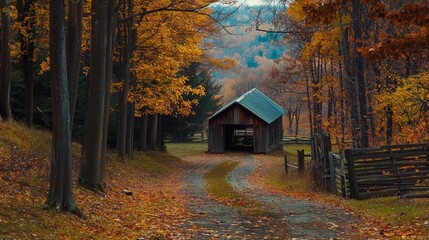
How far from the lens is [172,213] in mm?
13523

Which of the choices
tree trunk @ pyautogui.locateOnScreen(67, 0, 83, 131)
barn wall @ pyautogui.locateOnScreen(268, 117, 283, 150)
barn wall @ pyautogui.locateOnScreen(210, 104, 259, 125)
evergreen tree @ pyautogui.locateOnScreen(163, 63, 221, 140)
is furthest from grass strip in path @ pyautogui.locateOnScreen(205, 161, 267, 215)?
evergreen tree @ pyautogui.locateOnScreen(163, 63, 221, 140)

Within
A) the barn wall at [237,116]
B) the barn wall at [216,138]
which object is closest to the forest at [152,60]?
the barn wall at [237,116]

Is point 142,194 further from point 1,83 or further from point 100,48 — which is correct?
point 1,83

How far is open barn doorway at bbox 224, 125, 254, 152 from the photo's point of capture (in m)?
49.9

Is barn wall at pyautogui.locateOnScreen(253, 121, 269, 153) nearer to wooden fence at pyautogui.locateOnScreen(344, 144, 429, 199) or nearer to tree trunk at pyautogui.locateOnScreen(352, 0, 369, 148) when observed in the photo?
tree trunk at pyautogui.locateOnScreen(352, 0, 369, 148)

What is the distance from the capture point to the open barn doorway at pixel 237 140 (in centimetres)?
4991

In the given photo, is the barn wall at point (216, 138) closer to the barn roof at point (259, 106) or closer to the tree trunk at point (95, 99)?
the barn roof at point (259, 106)

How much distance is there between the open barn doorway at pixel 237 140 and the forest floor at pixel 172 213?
90.6 feet

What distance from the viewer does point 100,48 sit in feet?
49.3

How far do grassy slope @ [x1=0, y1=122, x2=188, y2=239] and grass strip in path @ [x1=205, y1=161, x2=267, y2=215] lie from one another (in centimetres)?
165

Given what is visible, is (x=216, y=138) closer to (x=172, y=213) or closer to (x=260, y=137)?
(x=260, y=137)

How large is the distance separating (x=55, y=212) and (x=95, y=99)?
5700 mm

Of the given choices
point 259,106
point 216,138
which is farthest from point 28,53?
point 259,106

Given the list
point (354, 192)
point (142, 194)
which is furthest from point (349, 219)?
point (142, 194)
